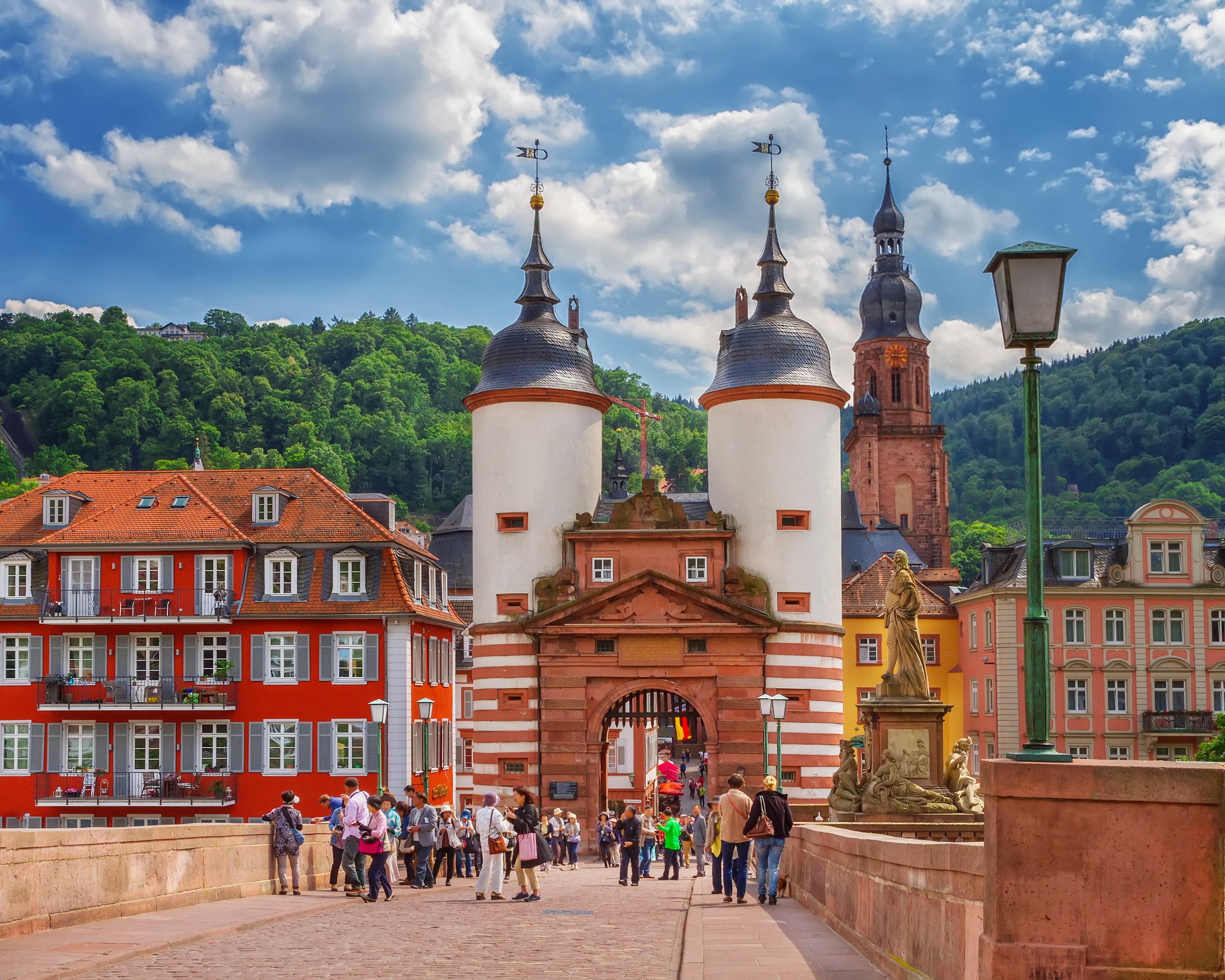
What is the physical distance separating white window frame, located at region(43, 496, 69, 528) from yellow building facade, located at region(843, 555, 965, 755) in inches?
1309

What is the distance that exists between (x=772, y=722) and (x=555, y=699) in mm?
6514

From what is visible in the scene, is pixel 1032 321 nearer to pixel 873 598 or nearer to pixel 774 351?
pixel 774 351

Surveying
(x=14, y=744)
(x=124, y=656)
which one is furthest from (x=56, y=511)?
(x=14, y=744)

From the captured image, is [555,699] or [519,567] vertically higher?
[519,567]

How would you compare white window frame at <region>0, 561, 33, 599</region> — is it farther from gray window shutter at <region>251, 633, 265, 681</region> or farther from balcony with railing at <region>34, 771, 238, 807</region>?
gray window shutter at <region>251, 633, 265, 681</region>

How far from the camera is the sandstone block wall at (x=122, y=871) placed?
1627cm

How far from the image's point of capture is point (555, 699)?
47.8 meters

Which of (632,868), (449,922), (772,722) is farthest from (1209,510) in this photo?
(449,922)

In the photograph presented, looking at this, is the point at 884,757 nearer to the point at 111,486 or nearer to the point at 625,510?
the point at 625,510

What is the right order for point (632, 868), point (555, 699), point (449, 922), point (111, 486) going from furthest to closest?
point (111, 486) < point (555, 699) < point (632, 868) < point (449, 922)

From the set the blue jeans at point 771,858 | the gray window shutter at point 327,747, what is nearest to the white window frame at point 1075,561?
the gray window shutter at point 327,747

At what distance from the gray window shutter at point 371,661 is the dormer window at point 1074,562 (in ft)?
93.6

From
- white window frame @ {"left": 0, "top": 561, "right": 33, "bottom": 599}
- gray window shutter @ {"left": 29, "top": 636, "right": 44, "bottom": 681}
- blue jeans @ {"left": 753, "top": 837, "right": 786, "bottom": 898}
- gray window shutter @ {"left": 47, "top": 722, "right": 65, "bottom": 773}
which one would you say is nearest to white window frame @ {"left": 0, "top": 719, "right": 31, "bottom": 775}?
gray window shutter @ {"left": 47, "top": 722, "right": 65, "bottom": 773}

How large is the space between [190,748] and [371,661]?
20.7 ft
